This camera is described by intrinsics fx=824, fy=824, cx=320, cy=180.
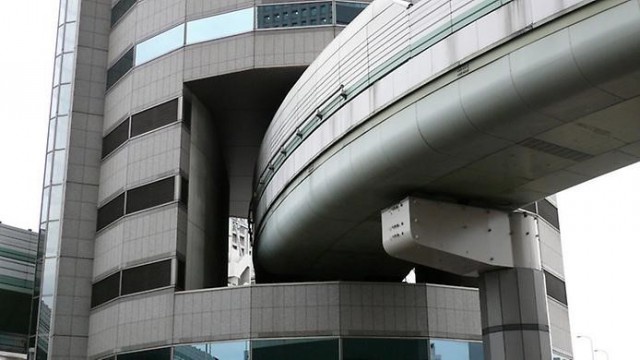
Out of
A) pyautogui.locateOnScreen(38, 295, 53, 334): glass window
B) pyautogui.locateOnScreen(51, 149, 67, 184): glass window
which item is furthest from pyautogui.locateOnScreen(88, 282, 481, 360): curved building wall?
pyautogui.locateOnScreen(51, 149, 67, 184): glass window

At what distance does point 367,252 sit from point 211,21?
1153cm

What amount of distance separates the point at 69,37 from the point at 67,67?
1.58 metres

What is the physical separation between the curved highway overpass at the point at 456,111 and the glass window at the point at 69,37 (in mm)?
14758

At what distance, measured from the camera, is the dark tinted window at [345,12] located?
31.0 m

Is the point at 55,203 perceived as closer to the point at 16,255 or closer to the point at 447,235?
the point at 16,255

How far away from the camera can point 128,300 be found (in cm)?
2927

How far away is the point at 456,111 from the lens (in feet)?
53.8

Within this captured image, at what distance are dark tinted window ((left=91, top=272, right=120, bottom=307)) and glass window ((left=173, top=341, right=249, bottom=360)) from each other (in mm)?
4110

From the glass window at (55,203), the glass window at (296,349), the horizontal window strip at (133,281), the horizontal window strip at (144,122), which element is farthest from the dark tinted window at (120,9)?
the glass window at (296,349)

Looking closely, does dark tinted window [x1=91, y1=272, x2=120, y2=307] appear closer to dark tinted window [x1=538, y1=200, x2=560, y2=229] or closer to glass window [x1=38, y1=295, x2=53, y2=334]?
glass window [x1=38, y1=295, x2=53, y2=334]

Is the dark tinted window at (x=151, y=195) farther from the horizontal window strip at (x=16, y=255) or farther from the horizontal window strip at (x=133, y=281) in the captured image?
the horizontal window strip at (x=16, y=255)

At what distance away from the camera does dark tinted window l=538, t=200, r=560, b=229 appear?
32.2 meters

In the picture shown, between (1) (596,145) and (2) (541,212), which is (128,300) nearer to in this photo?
(2) (541,212)

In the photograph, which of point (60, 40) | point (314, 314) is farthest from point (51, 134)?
point (314, 314)
